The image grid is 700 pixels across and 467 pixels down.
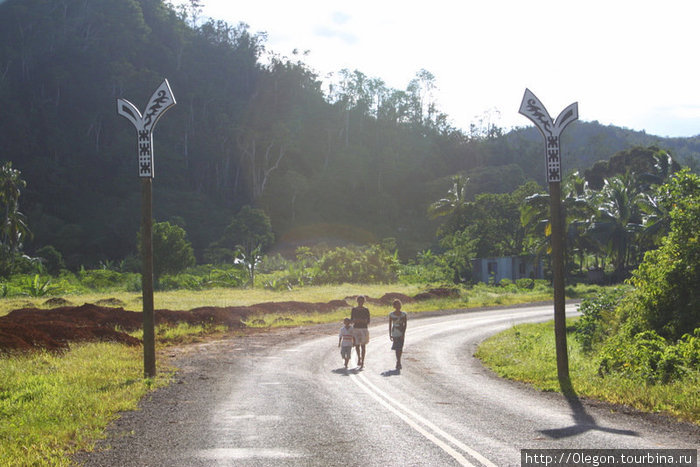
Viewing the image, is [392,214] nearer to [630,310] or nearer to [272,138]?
[272,138]

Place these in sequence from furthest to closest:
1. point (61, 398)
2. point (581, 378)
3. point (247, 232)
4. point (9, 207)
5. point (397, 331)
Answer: point (247, 232)
point (9, 207)
point (397, 331)
point (581, 378)
point (61, 398)

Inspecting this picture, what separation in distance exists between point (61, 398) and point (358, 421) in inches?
201

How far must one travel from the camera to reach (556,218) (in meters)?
13.3

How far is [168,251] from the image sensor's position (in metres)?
51.4

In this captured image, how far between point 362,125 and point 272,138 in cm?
2839

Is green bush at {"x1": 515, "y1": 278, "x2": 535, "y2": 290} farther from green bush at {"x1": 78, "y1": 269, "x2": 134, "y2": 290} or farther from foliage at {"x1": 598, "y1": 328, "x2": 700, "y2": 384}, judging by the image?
foliage at {"x1": 598, "y1": 328, "x2": 700, "y2": 384}

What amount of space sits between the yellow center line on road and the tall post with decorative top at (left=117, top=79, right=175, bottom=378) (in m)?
4.66

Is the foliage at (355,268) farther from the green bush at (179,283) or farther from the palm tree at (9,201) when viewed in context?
the palm tree at (9,201)

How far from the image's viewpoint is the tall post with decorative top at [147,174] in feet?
44.5

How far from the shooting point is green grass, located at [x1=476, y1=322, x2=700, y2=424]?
31.9 ft

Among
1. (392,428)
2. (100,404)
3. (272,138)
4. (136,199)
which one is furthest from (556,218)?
(272,138)

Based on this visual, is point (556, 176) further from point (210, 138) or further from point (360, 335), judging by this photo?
point (210, 138)

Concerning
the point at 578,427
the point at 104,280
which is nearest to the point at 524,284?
the point at 104,280

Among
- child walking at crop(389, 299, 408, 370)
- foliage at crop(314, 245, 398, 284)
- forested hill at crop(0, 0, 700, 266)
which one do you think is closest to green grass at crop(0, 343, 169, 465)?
child walking at crop(389, 299, 408, 370)
